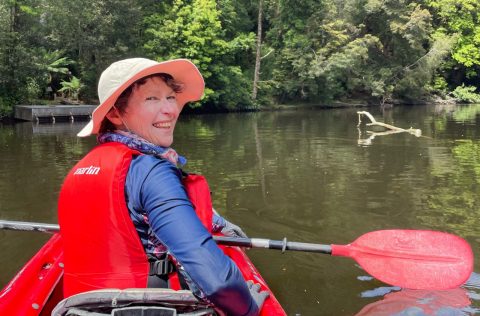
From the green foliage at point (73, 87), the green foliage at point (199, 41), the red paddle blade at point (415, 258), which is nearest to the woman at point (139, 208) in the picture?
the red paddle blade at point (415, 258)

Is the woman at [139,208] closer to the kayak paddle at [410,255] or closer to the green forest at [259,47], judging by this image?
the kayak paddle at [410,255]

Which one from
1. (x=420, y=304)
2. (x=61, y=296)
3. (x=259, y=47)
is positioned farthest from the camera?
(x=259, y=47)

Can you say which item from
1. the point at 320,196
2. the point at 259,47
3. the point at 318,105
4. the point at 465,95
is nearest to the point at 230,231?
the point at 320,196

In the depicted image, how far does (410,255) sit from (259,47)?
26045mm

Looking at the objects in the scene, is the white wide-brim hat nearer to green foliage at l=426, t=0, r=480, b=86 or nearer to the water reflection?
the water reflection

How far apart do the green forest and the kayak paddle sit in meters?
18.8

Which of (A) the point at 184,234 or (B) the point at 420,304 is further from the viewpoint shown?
(B) the point at 420,304

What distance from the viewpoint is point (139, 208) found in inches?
63.7

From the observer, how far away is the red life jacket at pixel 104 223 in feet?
5.37

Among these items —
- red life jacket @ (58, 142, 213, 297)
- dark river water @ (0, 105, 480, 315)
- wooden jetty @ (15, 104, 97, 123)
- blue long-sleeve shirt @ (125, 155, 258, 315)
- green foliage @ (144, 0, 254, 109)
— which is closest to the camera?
blue long-sleeve shirt @ (125, 155, 258, 315)

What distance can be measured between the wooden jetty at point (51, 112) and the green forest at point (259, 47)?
0.67 metres

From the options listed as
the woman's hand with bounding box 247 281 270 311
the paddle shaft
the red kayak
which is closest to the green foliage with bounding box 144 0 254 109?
the paddle shaft

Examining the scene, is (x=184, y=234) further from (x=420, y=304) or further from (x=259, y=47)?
(x=259, y=47)

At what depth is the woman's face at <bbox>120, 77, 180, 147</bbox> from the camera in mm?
1830
